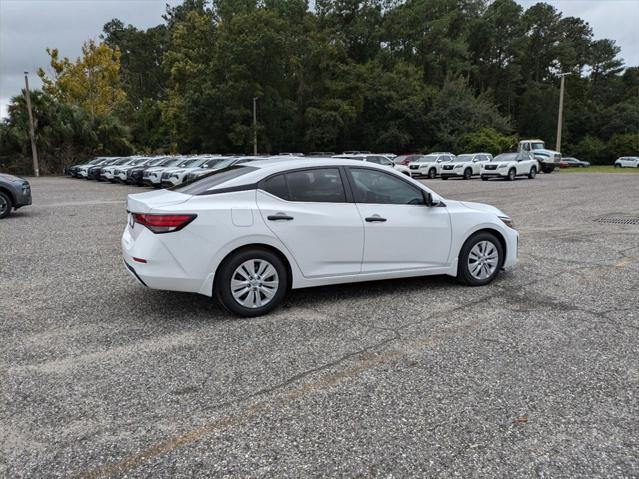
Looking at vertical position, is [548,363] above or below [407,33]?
below

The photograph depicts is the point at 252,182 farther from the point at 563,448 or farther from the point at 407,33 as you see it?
the point at 407,33

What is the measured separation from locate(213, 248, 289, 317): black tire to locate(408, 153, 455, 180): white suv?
28.0m

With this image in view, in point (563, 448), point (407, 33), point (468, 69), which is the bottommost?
point (563, 448)

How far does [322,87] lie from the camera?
53.2 metres

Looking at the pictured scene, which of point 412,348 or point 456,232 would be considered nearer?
point 412,348

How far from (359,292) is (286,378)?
2.36m

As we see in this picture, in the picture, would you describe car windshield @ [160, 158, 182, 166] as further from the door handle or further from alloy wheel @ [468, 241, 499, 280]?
the door handle

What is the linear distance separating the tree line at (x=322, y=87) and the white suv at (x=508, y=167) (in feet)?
65.7

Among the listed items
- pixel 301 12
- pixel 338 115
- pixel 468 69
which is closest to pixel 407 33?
pixel 468 69

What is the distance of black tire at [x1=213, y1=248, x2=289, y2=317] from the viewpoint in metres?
4.98

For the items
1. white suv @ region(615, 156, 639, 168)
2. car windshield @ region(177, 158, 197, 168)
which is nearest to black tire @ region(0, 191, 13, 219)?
car windshield @ region(177, 158, 197, 168)

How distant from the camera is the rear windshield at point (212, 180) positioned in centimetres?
533

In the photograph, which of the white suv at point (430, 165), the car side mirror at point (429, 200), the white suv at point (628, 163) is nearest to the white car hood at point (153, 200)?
the car side mirror at point (429, 200)

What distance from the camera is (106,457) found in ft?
9.52
